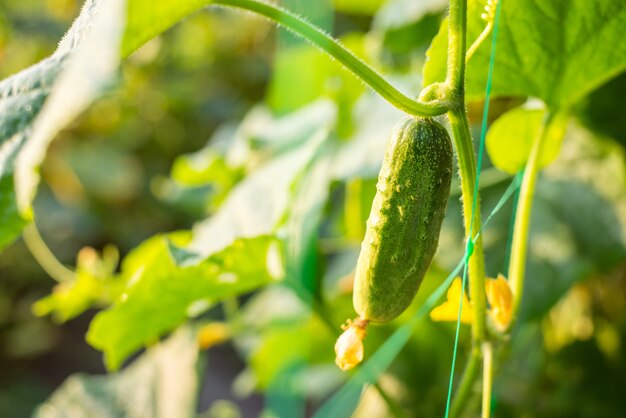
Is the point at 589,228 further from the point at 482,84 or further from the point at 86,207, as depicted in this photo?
the point at 86,207

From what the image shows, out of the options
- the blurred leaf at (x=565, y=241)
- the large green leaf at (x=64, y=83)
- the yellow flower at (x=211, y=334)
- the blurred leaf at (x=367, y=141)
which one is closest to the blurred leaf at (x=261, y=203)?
the blurred leaf at (x=367, y=141)

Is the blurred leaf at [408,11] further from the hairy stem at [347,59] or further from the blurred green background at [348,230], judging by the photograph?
the hairy stem at [347,59]

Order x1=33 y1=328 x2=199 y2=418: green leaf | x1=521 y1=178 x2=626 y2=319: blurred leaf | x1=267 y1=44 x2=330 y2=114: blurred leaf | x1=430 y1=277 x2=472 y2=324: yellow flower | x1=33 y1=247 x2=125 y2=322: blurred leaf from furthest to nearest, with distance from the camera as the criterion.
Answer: x1=267 y1=44 x2=330 y2=114: blurred leaf → x1=33 y1=247 x2=125 y2=322: blurred leaf → x1=33 y1=328 x2=199 y2=418: green leaf → x1=521 y1=178 x2=626 y2=319: blurred leaf → x1=430 y1=277 x2=472 y2=324: yellow flower

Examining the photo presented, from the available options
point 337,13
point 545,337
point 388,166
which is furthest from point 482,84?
point 337,13

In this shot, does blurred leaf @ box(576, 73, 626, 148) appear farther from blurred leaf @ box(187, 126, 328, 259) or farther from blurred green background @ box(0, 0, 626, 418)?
blurred leaf @ box(187, 126, 328, 259)

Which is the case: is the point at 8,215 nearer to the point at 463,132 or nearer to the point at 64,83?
the point at 64,83

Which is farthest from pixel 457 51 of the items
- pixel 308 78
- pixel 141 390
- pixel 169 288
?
pixel 308 78

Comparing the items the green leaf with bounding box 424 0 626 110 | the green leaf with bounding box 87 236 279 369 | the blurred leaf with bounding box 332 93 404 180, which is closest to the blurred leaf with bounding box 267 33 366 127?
the blurred leaf with bounding box 332 93 404 180
